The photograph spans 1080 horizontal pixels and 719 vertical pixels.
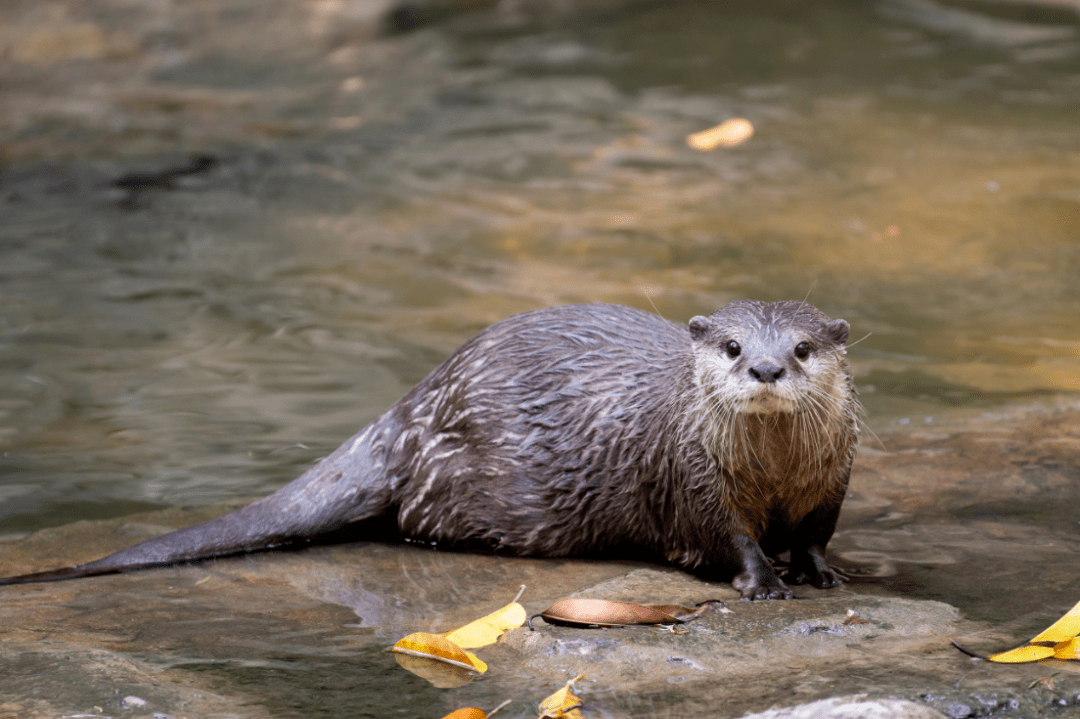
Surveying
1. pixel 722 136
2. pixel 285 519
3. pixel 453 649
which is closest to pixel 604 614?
pixel 453 649

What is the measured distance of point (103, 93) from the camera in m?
8.04

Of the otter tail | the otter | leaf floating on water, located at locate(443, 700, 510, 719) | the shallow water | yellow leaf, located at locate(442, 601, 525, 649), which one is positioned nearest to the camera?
leaf floating on water, located at locate(443, 700, 510, 719)

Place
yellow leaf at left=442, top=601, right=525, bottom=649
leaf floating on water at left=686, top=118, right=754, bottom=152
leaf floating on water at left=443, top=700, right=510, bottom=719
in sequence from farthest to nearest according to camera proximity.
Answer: leaf floating on water at left=686, top=118, right=754, bottom=152
yellow leaf at left=442, top=601, right=525, bottom=649
leaf floating on water at left=443, top=700, right=510, bottom=719

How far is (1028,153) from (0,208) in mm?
5270

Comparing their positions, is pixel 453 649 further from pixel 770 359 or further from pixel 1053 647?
pixel 1053 647

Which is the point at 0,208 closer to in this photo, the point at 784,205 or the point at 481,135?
the point at 481,135

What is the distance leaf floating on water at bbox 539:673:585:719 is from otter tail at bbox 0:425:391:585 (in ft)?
3.87

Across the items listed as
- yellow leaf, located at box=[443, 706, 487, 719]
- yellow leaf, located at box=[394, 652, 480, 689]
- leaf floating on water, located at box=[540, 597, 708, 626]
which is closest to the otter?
leaf floating on water, located at box=[540, 597, 708, 626]

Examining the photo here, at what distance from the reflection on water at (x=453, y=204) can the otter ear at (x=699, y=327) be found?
4.60ft

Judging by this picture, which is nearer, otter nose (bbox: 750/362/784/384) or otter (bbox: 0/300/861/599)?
otter nose (bbox: 750/362/784/384)

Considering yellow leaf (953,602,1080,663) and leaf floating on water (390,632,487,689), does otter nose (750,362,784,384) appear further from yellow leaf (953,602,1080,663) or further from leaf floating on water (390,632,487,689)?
leaf floating on water (390,632,487,689)

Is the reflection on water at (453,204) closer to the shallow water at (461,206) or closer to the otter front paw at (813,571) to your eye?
the shallow water at (461,206)

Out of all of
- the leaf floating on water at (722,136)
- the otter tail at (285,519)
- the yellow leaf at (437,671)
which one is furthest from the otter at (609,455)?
the leaf floating on water at (722,136)

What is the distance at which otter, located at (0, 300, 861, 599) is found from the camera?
2447mm
